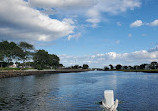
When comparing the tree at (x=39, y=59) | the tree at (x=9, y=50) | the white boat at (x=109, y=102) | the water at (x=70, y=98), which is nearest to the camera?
the white boat at (x=109, y=102)

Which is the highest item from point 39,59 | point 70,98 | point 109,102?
point 39,59

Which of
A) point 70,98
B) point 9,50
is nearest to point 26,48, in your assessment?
point 9,50

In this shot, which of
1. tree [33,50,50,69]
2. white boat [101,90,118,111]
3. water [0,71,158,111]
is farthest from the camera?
tree [33,50,50,69]

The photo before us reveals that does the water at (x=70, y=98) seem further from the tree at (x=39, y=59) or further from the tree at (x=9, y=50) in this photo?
the tree at (x=39, y=59)

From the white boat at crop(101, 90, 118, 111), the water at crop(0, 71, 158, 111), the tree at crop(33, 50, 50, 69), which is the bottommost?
the water at crop(0, 71, 158, 111)

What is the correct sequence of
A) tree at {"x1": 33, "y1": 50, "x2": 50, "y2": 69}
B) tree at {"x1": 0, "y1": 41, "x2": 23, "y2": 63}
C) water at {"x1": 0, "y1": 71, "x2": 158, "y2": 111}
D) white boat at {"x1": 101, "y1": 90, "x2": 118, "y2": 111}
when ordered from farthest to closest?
tree at {"x1": 33, "y1": 50, "x2": 50, "y2": 69} < tree at {"x1": 0, "y1": 41, "x2": 23, "y2": 63} < water at {"x1": 0, "y1": 71, "x2": 158, "y2": 111} < white boat at {"x1": 101, "y1": 90, "x2": 118, "y2": 111}

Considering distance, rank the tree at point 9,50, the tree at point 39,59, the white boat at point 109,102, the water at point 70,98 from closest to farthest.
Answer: the white boat at point 109,102
the water at point 70,98
the tree at point 9,50
the tree at point 39,59

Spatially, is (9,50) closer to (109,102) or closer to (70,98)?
(70,98)

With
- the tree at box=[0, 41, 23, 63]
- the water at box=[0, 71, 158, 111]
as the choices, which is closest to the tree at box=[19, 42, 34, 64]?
the tree at box=[0, 41, 23, 63]

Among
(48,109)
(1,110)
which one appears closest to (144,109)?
(48,109)

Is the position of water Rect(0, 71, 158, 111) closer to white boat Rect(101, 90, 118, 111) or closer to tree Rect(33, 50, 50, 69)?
white boat Rect(101, 90, 118, 111)

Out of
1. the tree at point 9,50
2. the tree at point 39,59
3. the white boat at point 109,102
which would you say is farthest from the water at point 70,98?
the tree at point 39,59

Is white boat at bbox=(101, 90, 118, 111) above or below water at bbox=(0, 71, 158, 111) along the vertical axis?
above

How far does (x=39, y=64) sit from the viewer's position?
597ft
